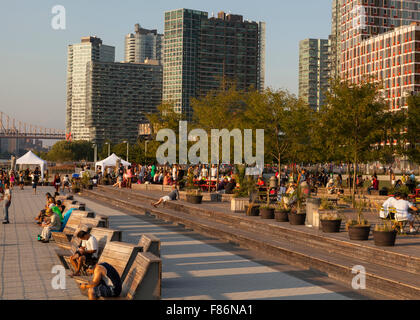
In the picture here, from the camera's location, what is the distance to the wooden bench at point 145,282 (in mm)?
8141

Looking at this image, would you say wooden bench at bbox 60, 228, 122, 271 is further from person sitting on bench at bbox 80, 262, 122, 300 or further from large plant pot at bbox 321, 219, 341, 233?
large plant pot at bbox 321, 219, 341, 233

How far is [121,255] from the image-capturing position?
8.99 meters

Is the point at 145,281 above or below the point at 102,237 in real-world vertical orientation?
below

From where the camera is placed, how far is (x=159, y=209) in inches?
973

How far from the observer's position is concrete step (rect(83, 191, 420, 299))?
9.22 metres

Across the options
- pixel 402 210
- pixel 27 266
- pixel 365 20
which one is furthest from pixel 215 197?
pixel 365 20

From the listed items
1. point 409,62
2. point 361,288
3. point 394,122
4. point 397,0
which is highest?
point 397,0

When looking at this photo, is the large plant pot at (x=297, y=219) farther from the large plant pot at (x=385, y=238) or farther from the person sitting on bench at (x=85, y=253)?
the person sitting on bench at (x=85, y=253)

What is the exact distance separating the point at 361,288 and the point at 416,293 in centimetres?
131

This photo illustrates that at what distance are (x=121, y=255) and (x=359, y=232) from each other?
5863 mm

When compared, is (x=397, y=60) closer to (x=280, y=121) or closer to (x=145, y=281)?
(x=280, y=121)
